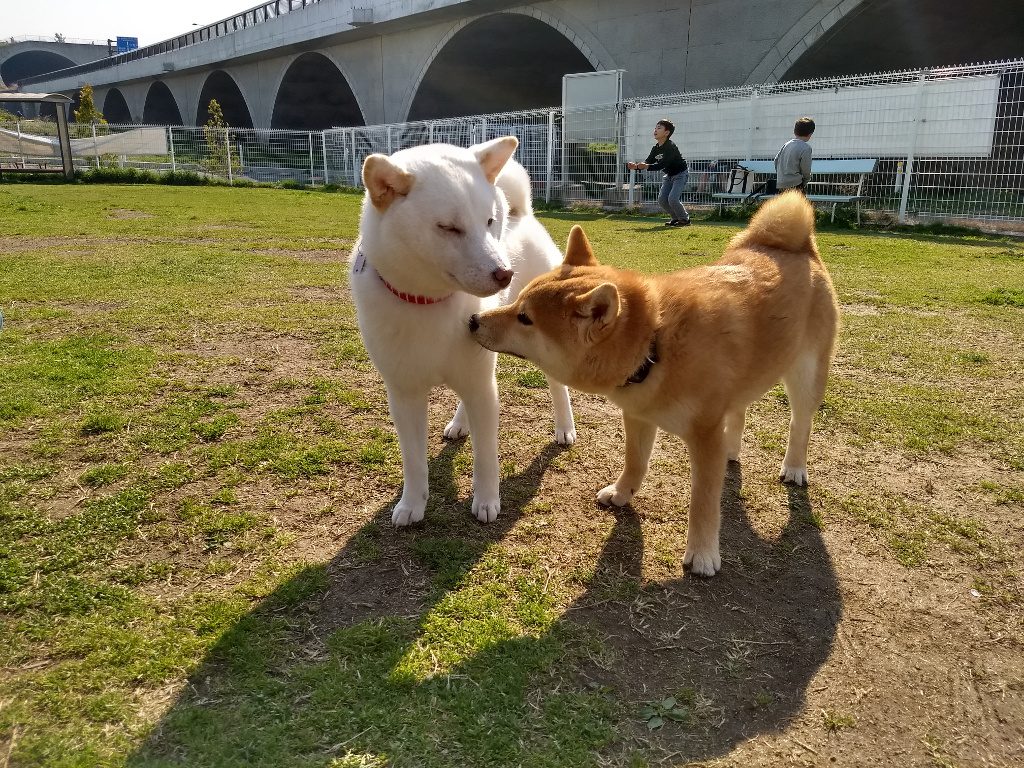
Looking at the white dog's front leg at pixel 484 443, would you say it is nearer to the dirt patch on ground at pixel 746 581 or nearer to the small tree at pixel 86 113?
the dirt patch on ground at pixel 746 581

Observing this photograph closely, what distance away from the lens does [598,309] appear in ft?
8.54

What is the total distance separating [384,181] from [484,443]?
1.23m

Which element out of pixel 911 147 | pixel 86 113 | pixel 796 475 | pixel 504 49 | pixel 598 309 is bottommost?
pixel 796 475

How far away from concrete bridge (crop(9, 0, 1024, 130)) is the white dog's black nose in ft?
72.2

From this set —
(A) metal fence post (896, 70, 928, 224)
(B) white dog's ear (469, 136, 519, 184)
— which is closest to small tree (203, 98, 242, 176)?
(A) metal fence post (896, 70, 928, 224)

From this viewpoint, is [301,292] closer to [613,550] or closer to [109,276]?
[109,276]

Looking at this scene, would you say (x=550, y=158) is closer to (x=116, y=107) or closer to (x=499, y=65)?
(x=499, y=65)

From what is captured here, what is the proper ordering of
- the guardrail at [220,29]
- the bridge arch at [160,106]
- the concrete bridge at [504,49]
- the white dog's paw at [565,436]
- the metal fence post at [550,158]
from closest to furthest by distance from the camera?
the white dog's paw at [565,436] < the metal fence post at [550,158] < the concrete bridge at [504,49] < the guardrail at [220,29] < the bridge arch at [160,106]

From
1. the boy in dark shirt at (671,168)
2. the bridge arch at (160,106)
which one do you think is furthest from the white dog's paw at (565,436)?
the bridge arch at (160,106)

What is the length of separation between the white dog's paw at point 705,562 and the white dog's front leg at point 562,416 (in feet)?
4.33

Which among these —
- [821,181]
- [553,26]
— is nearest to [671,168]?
[821,181]

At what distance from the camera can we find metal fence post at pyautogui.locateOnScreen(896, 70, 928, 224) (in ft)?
43.5

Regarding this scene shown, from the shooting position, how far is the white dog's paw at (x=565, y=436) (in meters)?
3.97

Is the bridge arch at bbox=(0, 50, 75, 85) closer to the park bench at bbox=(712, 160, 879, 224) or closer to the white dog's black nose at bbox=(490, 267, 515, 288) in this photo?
the park bench at bbox=(712, 160, 879, 224)
